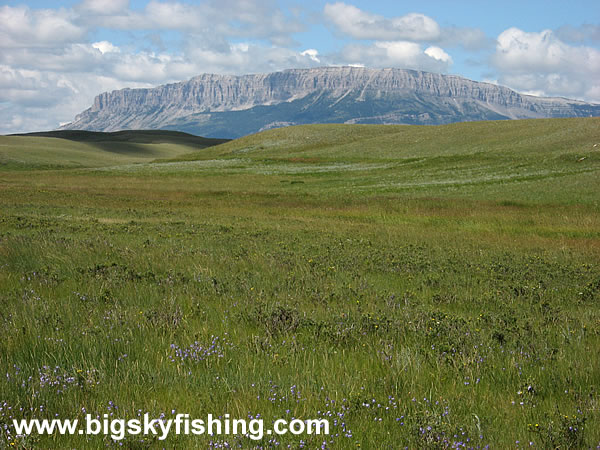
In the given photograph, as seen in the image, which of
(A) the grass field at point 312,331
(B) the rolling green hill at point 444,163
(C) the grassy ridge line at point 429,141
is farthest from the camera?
(C) the grassy ridge line at point 429,141

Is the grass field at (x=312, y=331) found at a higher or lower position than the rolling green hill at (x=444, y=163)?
lower

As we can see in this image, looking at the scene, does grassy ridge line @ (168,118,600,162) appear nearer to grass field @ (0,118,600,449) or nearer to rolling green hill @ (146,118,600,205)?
rolling green hill @ (146,118,600,205)

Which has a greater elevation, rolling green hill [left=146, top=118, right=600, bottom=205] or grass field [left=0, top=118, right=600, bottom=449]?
rolling green hill [left=146, top=118, right=600, bottom=205]

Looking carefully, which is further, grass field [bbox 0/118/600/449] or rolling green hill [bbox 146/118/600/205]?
rolling green hill [bbox 146/118/600/205]

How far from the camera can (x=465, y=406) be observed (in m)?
4.85

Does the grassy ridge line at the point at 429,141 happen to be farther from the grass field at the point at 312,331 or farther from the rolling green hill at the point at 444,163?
the grass field at the point at 312,331

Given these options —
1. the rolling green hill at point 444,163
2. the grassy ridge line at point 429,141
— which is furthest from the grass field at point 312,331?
the grassy ridge line at point 429,141

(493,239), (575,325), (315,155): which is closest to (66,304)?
(575,325)

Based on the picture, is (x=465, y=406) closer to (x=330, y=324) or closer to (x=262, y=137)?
(x=330, y=324)

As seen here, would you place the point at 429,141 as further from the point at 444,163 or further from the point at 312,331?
the point at 312,331

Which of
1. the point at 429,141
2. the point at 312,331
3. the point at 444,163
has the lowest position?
the point at 312,331

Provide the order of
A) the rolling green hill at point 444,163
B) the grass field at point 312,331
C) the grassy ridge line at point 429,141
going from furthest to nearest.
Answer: the grassy ridge line at point 429,141 → the rolling green hill at point 444,163 → the grass field at point 312,331

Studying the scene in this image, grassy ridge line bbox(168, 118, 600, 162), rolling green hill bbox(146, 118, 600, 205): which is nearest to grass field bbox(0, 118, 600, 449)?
rolling green hill bbox(146, 118, 600, 205)

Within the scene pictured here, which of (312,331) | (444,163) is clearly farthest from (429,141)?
(312,331)
